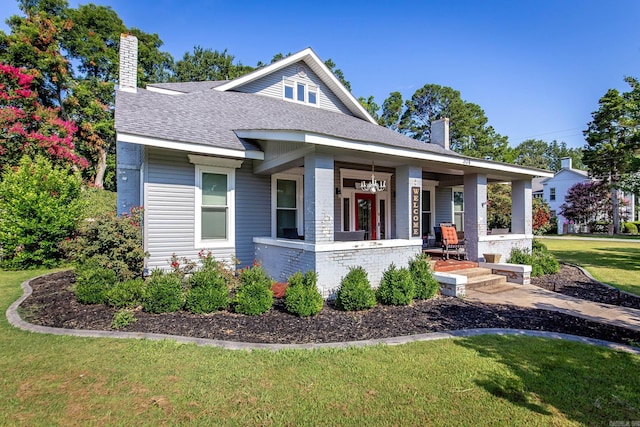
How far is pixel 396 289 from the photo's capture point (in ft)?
22.4

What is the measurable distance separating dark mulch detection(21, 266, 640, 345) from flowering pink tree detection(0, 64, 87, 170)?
56.5ft

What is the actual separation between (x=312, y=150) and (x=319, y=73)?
7.97 m

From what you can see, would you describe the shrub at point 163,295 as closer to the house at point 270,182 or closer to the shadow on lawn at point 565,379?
the house at point 270,182

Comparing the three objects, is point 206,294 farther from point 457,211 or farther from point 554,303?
point 457,211

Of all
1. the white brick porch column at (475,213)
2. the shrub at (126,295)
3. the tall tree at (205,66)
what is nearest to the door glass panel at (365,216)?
the white brick porch column at (475,213)

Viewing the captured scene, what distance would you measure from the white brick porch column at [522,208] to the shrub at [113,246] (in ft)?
38.7

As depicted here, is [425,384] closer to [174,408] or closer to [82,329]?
[174,408]

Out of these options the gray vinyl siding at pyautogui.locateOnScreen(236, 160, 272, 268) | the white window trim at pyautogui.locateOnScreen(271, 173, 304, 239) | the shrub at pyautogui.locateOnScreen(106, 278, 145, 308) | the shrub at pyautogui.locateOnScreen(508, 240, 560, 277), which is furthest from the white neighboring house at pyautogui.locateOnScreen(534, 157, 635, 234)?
the shrub at pyautogui.locateOnScreen(106, 278, 145, 308)

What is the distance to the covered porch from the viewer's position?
687cm

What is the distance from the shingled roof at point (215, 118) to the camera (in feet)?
24.5

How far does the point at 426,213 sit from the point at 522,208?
11.9 feet

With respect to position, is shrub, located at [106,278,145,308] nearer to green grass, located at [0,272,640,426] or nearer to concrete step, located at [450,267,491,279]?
green grass, located at [0,272,640,426]

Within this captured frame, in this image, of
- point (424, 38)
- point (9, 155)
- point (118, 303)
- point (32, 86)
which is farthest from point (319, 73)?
point (32, 86)

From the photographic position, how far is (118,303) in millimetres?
6312
